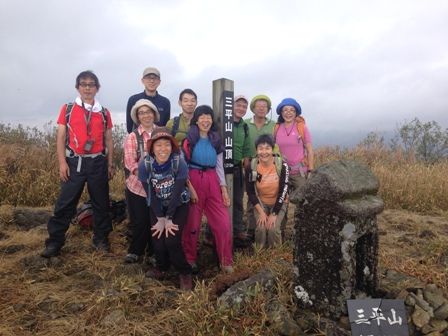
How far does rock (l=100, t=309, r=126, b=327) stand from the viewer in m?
2.73

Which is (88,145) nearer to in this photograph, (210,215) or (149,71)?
(149,71)

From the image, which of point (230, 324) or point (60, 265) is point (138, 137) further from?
point (230, 324)

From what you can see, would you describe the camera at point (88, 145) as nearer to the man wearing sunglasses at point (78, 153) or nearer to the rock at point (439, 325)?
the man wearing sunglasses at point (78, 153)

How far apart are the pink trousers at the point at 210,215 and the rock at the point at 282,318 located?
54.7 inches

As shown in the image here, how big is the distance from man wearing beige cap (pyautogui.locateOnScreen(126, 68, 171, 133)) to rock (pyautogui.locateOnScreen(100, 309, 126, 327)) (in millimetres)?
2489

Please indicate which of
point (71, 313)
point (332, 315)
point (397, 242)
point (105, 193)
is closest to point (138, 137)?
point (105, 193)

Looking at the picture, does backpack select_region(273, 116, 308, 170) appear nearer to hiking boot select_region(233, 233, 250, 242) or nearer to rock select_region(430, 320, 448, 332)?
hiking boot select_region(233, 233, 250, 242)

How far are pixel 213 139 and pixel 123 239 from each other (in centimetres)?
217

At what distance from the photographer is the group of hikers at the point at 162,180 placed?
3.63 m

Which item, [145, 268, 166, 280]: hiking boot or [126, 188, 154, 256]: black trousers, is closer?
[145, 268, 166, 280]: hiking boot

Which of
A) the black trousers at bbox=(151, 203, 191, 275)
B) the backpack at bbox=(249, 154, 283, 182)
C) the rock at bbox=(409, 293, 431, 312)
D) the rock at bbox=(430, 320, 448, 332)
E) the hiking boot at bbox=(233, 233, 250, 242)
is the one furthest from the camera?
the hiking boot at bbox=(233, 233, 250, 242)

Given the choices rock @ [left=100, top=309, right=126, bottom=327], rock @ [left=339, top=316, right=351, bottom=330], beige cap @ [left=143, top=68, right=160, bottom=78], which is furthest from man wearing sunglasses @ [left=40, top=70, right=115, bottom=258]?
rock @ [left=339, top=316, right=351, bottom=330]

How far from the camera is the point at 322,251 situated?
257 cm

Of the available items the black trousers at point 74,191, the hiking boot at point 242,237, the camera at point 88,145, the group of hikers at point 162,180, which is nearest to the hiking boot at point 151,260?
the group of hikers at point 162,180
